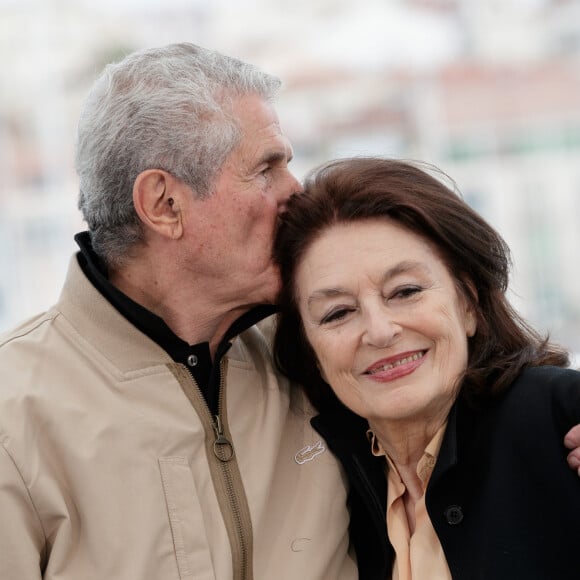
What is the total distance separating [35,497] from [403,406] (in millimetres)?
746

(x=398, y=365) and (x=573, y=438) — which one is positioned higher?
(x=398, y=365)

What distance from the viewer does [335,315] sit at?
2006 millimetres

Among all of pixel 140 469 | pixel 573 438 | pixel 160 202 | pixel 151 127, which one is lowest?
pixel 573 438

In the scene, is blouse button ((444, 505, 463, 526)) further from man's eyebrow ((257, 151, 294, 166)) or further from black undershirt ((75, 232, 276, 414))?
man's eyebrow ((257, 151, 294, 166))

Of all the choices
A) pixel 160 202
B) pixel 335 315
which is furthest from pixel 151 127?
pixel 335 315

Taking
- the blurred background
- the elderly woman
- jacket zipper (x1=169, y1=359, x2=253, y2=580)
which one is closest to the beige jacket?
jacket zipper (x1=169, y1=359, x2=253, y2=580)

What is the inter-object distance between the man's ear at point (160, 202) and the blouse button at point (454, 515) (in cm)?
82

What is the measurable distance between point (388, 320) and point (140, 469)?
584 mm

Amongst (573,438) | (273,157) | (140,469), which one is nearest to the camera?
(573,438)

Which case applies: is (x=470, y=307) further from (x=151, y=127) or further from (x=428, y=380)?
(x=151, y=127)

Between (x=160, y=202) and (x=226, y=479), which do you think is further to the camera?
(x=160, y=202)

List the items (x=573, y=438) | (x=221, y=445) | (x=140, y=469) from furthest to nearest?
(x=221, y=445) < (x=140, y=469) < (x=573, y=438)

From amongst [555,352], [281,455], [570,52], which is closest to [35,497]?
[281,455]

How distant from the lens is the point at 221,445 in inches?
77.5
